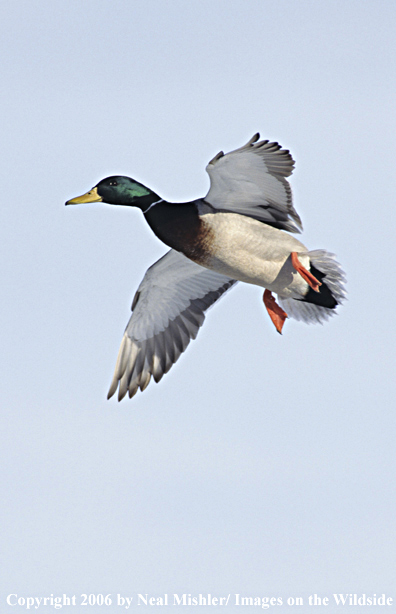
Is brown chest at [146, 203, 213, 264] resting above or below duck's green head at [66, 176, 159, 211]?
below

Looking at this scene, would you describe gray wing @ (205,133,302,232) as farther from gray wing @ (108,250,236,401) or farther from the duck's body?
gray wing @ (108,250,236,401)

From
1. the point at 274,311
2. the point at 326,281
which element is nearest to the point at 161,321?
the point at 274,311

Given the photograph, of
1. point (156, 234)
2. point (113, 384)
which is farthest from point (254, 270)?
point (113, 384)

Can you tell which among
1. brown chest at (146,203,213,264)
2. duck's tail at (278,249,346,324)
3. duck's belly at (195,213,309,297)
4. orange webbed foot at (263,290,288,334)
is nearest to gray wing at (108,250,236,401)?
orange webbed foot at (263,290,288,334)

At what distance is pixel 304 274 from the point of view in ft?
31.2

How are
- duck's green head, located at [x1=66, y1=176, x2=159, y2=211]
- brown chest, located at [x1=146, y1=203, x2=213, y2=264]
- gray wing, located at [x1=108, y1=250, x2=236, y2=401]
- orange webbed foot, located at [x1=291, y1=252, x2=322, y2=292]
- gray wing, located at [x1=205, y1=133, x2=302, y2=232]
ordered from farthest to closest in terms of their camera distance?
gray wing, located at [x1=108, y1=250, x2=236, y2=401] < duck's green head, located at [x1=66, y1=176, x2=159, y2=211] < orange webbed foot, located at [x1=291, y1=252, x2=322, y2=292] < brown chest, located at [x1=146, y1=203, x2=213, y2=264] < gray wing, located at [x1=205, y1=133, x2=302, y2=232]

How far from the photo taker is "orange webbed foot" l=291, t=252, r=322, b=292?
951cm

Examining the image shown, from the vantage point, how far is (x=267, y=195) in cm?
959

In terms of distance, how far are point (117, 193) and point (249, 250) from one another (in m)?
1.56

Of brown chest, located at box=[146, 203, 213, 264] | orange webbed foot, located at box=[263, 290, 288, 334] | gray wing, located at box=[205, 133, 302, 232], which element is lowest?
orange webbed foot, located at box=[263, 290, 288, 334]

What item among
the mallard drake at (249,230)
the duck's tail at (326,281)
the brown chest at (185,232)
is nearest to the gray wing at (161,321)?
the mallard drake at (249,230)

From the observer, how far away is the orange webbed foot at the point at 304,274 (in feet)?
31.2

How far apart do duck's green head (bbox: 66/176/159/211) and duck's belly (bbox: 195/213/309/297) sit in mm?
791

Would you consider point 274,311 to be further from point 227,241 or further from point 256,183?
point 256,183
